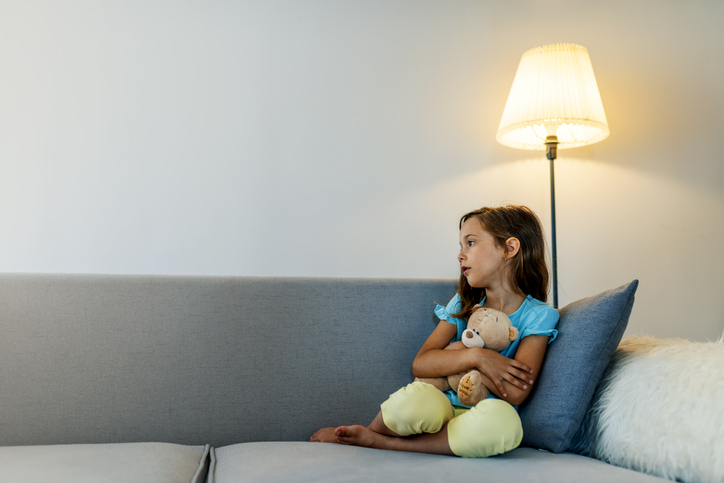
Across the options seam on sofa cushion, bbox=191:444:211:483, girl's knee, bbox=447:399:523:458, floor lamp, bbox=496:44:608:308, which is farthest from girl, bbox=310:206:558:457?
floor lamp, bbox=496:44:608:308

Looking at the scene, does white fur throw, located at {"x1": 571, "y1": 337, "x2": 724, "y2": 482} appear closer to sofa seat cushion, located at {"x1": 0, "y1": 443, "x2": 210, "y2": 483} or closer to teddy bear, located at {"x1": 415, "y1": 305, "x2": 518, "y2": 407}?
teddy bear, located at {"x1": 415, "y1": 305, "x2": 518, "y2": 407}

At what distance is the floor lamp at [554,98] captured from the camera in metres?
1.77

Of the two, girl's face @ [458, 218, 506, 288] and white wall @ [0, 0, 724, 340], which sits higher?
white wall @ [0, 0, 724, 340]

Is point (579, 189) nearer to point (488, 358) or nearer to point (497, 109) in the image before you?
point (497, 109)

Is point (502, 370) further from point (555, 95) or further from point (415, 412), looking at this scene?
point (555, 95)

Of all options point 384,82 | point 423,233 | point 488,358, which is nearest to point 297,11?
point 384,82

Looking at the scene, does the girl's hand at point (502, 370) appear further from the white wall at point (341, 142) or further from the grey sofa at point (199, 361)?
the white wall at point (341, 142)

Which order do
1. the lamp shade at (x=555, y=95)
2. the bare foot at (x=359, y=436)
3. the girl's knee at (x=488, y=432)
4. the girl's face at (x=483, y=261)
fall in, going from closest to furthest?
1. the girl's knee at (x=488, y=432)
2. the bare foot at (x=359, y=436)
3. the girl's face at (x=483, y=261)
4. the lamp shade at (x=555, y=95)

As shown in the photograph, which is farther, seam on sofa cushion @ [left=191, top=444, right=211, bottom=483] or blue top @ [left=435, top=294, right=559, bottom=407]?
blue top @ [left=435, top=294, right=559, bottom=407]

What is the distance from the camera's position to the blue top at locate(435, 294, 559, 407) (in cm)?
119

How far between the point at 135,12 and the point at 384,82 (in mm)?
900

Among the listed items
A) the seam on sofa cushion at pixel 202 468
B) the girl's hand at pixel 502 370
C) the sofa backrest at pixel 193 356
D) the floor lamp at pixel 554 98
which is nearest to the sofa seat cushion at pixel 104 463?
the seam on sofa cushion at pixel 202 468

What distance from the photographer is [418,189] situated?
200cm

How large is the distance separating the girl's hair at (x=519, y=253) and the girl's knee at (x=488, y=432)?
34cm
